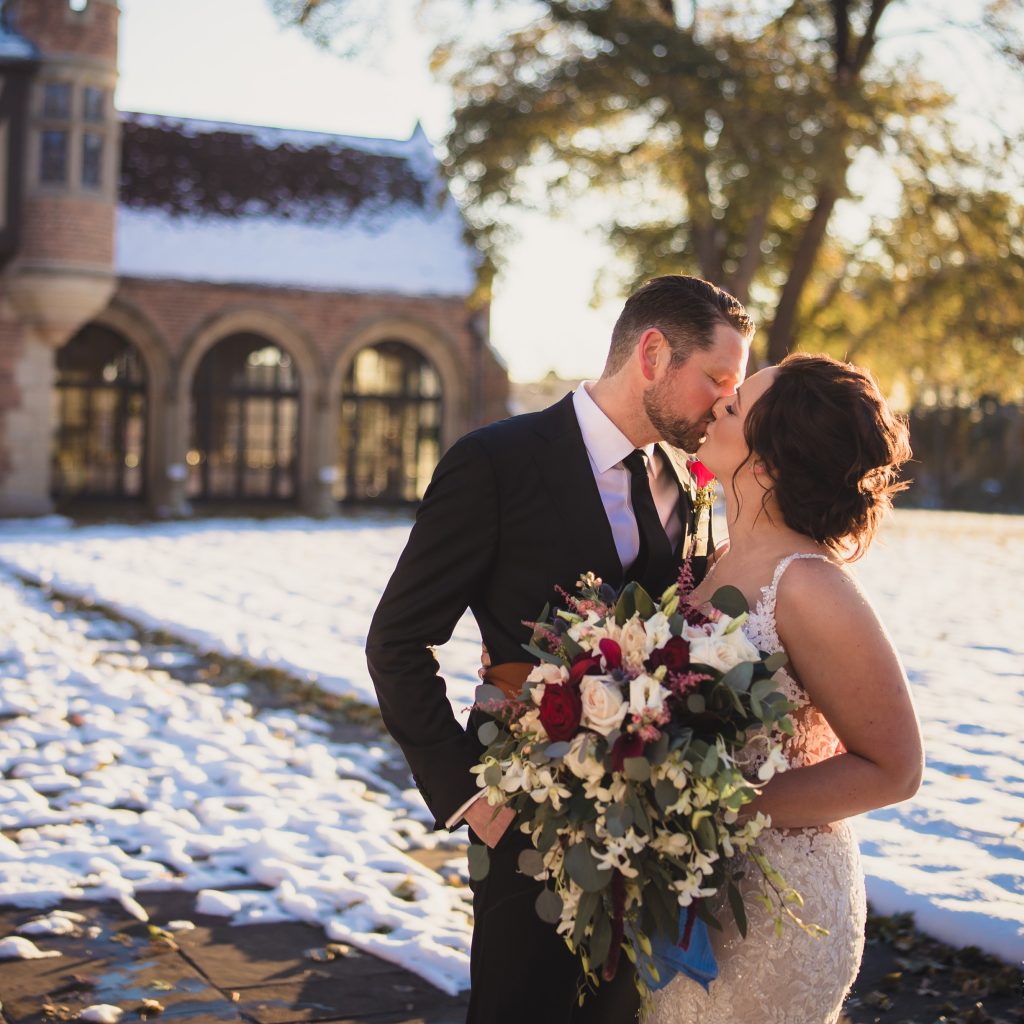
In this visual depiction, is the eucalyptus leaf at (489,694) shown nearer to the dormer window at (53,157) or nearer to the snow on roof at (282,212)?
the dormer window at (53,157)

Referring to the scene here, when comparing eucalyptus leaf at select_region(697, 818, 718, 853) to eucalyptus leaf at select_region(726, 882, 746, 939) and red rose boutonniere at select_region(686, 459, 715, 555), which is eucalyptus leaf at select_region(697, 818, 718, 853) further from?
red rose boutonniere at select_region(686, 459, 715, 555)

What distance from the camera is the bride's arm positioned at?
2432mm

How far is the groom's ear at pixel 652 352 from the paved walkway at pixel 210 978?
223 centimetres

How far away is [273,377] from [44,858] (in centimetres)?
2205

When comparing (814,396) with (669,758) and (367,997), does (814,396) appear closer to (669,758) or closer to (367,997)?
(669,758)

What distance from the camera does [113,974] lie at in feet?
14.1

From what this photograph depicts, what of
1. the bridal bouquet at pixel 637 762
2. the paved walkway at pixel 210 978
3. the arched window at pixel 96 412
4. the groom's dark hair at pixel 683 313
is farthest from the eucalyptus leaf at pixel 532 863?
the arched window at pixel 96 412

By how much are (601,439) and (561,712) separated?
0.78 metres

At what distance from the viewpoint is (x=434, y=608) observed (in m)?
2.74

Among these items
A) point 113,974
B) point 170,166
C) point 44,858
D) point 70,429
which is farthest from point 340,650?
point 170,166

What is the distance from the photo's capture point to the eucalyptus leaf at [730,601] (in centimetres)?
244

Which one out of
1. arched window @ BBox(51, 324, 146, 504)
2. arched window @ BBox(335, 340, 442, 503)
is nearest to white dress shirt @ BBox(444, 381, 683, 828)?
arched window @ BBox(51, 324, 146, 504)

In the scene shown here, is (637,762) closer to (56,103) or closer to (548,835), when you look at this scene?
(548,835)

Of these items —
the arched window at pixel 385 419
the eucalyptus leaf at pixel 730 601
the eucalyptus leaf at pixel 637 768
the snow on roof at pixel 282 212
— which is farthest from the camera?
the arched window at pixel 385 419
